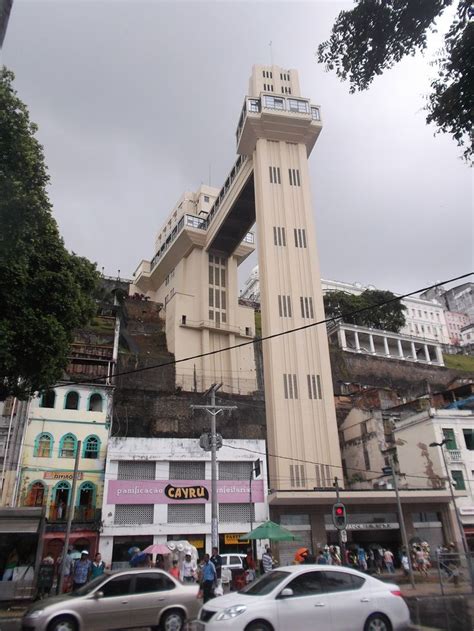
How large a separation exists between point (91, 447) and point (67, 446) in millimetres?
1411

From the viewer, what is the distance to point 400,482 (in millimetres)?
36469

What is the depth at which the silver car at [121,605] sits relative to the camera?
31.5 feet

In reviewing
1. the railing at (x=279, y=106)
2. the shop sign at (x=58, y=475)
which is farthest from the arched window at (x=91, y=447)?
the railing at (x=279, y=106)

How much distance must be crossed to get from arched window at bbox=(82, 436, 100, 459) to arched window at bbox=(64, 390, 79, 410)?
231cm

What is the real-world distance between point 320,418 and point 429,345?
4463 cm

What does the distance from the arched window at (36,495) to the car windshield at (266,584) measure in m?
22.8

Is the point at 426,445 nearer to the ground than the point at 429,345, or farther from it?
nearer to the ground

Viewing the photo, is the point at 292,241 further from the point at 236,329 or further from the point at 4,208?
the point at 4,208

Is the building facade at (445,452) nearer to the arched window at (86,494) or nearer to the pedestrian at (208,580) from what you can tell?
the arched window at (86,494)

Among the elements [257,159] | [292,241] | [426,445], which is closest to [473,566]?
[426,445]

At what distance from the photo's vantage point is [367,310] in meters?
72.1

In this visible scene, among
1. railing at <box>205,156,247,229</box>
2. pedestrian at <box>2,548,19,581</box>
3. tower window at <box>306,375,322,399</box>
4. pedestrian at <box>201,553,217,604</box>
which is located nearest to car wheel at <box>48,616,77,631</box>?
pedestrian at <box>201,553,217,604</box>

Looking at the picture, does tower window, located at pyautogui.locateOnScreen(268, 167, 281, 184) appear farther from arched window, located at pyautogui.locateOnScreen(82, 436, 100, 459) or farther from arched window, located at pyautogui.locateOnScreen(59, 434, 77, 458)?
arched window, located at pyautogui.locateOnScreen(59, 434, 77, 458)

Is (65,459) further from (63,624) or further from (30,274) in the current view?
(63,624)
